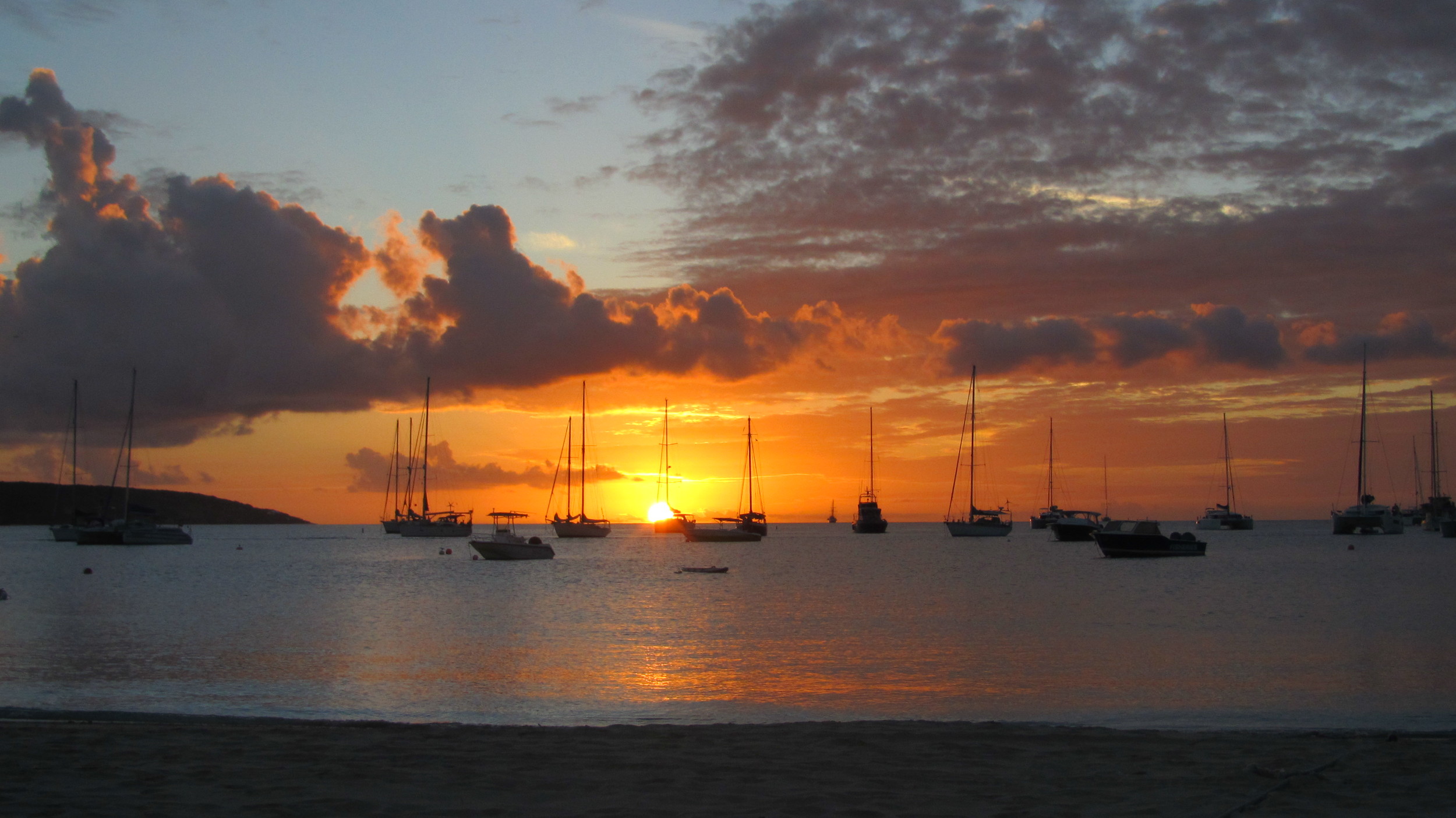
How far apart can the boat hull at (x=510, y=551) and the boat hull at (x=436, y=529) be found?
4826 cm

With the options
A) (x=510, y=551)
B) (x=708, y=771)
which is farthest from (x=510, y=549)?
(x=708, y=771)

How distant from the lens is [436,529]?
143 meters

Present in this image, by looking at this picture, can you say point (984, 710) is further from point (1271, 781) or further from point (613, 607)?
point (613, 607)

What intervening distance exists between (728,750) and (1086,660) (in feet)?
60.8

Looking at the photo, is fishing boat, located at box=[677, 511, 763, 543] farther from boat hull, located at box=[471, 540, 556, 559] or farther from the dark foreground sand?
the dark foreground sand

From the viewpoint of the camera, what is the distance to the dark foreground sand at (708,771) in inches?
466

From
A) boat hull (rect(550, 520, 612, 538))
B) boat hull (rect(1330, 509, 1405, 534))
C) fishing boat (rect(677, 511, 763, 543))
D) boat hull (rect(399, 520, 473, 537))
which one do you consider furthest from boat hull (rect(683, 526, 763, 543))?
boat hull (rect(1330, 509, 1405, 534))

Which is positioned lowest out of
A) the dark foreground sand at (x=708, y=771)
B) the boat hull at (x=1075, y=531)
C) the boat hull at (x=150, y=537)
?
the dark foreground sand at (x=708, y=771)

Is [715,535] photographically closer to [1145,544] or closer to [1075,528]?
[1075,528]

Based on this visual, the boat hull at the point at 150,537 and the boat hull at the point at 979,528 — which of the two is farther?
the boat hull at the point at 979,528

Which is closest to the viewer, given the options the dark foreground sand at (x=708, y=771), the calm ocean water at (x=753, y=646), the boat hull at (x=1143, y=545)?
the dark foreground sand at (x=708, y=771)

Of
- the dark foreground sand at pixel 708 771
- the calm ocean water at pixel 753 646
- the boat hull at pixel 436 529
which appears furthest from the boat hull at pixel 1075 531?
the dark foreground sand at pixel 708 771

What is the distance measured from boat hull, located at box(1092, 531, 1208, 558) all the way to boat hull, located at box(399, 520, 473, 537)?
8861 centimetres

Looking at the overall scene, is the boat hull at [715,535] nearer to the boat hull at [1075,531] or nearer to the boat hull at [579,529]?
the boat hull at [579,529]
